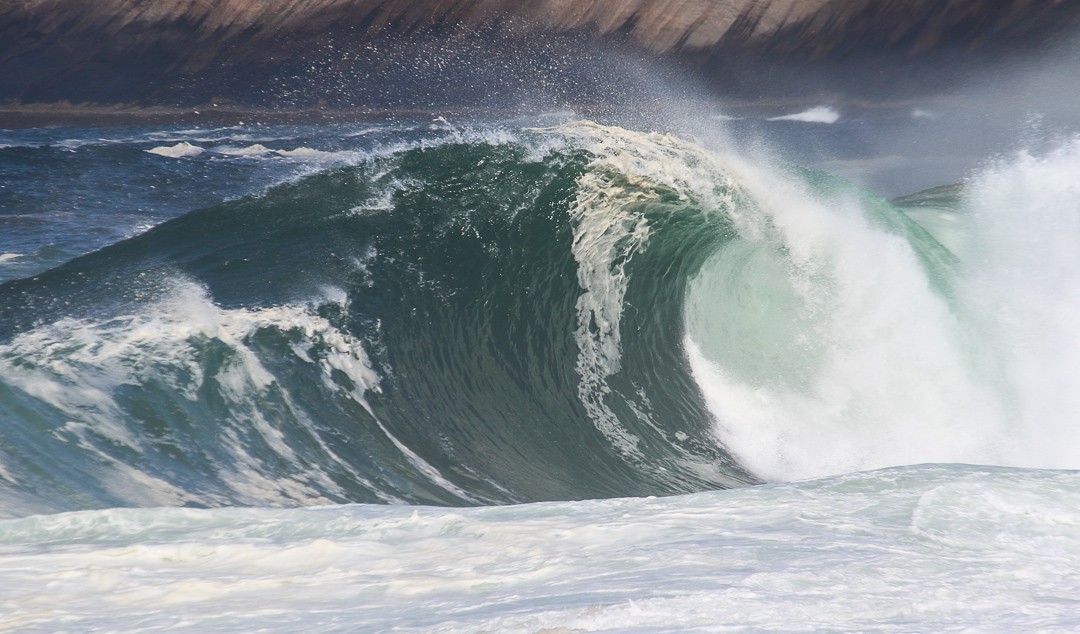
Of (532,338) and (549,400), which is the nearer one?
(549,400)

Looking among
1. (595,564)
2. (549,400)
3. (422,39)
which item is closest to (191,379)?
(549,400)

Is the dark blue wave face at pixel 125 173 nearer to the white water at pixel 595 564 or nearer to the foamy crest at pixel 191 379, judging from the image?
the foamy crest at pixel 191 379

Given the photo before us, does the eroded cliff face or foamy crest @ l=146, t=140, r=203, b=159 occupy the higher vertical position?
the eroded cliff face

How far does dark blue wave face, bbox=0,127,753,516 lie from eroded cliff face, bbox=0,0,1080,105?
16.2 metres

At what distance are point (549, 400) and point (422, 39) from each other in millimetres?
19344

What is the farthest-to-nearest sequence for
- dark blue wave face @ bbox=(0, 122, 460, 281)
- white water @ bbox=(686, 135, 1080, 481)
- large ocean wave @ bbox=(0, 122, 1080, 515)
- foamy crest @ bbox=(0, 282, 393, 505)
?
1. dark blue wave face @ bbox=(0, 122, 460, 281)
2. white water @ bbox=(686, 135, 1080, 481)
3. large ocean wave @ bbox=(0, 122, 1080, 515)
4. foamy crest @ bbox=(0, 282, 393, 505)

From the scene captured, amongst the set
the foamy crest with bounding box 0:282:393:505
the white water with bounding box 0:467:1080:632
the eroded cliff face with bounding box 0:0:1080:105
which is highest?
the eroded cliff face with bounding box 0:0:1080:105

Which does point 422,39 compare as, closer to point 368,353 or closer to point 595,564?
point 368,353

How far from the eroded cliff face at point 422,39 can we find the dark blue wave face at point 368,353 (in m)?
16.2

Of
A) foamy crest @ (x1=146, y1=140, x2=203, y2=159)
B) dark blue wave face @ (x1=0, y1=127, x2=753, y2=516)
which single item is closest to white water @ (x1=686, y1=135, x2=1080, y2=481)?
dark blue wave face @ (x1=0, y1=127, x2=753, y2=516)

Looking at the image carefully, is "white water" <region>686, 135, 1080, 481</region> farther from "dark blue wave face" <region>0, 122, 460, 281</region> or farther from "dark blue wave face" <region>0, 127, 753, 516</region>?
"dark blue wave face" <region>0, 122, 460, 281</region>

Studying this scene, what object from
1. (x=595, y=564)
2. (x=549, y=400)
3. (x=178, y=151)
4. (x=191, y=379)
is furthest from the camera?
(x=178, y=151)

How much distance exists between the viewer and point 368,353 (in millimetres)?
4582

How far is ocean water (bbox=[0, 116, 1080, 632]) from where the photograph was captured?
2125mm
